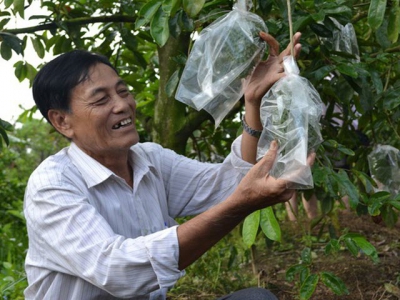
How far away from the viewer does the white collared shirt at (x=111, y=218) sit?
5.16ft

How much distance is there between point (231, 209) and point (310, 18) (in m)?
0.67

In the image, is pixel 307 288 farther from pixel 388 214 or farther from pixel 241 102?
pixel 241 102

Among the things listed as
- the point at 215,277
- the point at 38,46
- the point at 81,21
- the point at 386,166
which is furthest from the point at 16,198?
the point at 386,166

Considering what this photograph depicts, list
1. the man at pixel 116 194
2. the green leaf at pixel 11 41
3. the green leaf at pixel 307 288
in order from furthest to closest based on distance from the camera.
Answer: the green leaf at pixel 11 41 < the green leaf at pixel 307 288 < the man at pixel 116 194

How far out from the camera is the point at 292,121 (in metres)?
1.58

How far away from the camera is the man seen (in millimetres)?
1553

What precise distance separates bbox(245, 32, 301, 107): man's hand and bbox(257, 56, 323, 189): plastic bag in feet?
0.21

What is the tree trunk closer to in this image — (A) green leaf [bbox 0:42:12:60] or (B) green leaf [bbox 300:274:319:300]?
(A) green leaf [bbox 0:42:12:60]

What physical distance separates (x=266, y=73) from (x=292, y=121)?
0.19 meters

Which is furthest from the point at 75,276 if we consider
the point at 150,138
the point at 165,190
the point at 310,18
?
the point at 150,138

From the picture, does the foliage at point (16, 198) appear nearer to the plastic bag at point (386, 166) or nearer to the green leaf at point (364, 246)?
the plastic bag at point (386, 166)

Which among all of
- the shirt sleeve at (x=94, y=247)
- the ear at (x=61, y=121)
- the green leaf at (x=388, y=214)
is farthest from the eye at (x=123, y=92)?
the green leaf at (x=388, y=214)

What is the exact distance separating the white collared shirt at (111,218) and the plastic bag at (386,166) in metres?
0.71

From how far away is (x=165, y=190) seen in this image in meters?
2.14
